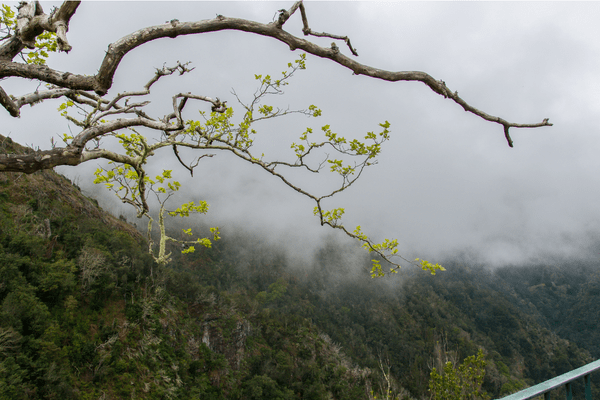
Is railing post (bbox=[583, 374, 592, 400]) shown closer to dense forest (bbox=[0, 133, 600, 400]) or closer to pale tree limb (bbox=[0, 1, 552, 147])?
pale tree limb (bbox=[0, 1, 552, 147])

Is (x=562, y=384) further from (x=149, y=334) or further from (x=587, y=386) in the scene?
(x=149, y=334)

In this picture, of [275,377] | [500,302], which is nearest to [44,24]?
[275,377]

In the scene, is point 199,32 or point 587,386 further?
point 199,32

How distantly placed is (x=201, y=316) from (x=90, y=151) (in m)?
44.8

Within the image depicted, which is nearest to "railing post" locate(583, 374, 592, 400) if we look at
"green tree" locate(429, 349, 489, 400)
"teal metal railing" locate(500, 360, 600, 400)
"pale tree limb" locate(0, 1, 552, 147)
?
"teal metal railing" locate(500, 360, 600, 400)

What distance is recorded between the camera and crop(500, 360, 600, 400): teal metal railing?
4.59ft

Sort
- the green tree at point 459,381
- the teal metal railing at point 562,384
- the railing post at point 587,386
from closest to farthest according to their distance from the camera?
the teal metal railing at point 562,384 → the railing post at point 587,386 → the green tree at point 459,381

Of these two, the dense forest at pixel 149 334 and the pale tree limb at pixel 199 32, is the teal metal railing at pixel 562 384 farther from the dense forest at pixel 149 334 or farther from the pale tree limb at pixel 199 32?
the dense forest at pixel 149 334

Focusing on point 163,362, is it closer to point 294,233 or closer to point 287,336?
point 287,336

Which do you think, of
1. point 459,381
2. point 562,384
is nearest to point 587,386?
point 562,384

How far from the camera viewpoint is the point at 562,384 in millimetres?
1659

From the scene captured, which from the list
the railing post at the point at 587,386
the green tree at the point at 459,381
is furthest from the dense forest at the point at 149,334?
the railing post at the point at 587,386

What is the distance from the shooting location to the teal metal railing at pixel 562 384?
1.40 m

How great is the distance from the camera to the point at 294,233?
19988 centimetres
